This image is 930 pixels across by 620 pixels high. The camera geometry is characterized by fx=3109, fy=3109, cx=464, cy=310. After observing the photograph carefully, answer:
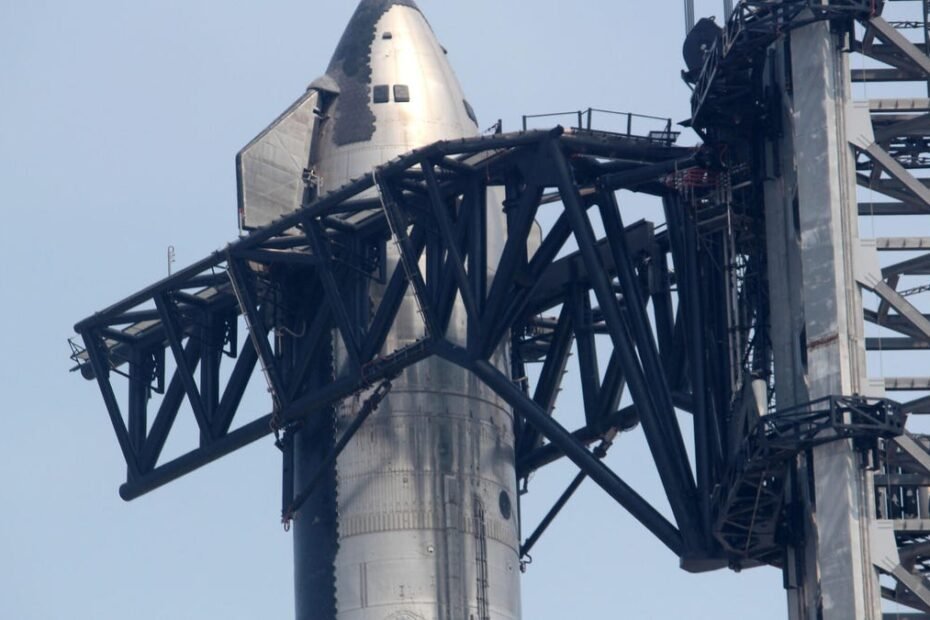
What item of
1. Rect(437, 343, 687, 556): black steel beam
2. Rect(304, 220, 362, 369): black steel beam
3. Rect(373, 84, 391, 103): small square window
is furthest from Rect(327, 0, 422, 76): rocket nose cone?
Rect(437, 343, 687, 556): black steel beam

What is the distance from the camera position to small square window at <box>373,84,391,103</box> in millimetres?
89438

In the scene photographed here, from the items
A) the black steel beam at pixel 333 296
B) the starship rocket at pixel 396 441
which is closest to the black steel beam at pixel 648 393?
the black steel beam at pixel 333 296

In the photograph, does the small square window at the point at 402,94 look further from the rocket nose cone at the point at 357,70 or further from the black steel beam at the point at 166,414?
the black steel beam at the point at 166,414

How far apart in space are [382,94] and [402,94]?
59cm

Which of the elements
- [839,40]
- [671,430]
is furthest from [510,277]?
[839,40]

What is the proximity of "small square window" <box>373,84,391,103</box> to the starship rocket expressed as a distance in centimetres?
3

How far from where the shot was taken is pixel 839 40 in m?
73.4

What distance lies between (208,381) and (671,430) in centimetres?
1835

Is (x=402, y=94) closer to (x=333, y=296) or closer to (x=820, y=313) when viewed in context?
(x=333, y=296)

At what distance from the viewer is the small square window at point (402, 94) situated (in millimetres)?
Result: 89312

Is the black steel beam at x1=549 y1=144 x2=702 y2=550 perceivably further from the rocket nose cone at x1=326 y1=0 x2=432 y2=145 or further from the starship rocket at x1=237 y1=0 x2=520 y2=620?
the rocket nose cone at x1=326 y1=0 x2=432 y2=145

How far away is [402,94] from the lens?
89438 millimetres

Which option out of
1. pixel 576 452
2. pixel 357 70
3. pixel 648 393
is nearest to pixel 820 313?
pixel 648 393

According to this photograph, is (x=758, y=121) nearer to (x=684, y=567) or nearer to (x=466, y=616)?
(x=684, y=567)
